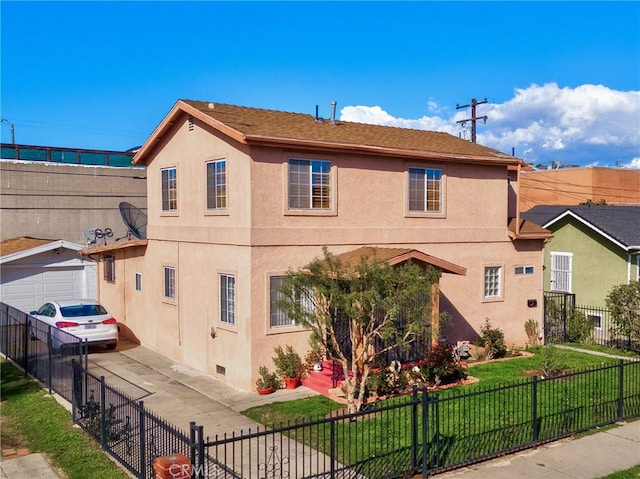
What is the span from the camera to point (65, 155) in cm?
2889

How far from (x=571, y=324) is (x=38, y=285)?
760 inches

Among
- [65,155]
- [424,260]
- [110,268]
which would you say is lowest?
[110,268]

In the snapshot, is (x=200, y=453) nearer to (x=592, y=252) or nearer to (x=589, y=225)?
(x=589, y=225)

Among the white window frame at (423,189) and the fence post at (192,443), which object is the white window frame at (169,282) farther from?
the fence post at (192,443)

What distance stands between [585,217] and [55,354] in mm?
18801

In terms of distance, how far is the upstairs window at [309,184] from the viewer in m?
14.7

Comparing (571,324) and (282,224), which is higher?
(282,224)

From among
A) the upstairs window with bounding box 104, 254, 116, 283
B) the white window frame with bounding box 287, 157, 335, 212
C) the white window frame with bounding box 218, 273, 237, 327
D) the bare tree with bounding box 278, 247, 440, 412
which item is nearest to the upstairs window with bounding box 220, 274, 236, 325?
the white window frame with bounding box 218, 273, 237, 327

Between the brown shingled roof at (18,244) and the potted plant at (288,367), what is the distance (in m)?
12.8

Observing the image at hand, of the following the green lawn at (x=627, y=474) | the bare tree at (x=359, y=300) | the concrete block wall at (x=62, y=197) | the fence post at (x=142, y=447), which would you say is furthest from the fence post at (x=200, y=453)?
the concrete block wall at (x=62, y=197)

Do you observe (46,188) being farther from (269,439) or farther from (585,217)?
(585,217)

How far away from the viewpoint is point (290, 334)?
1445 cm

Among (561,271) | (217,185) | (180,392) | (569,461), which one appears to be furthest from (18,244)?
(561,271)

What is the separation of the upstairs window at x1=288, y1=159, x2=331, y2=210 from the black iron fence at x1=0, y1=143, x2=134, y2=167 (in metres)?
15.9
